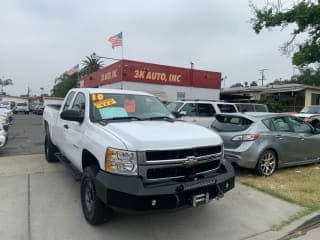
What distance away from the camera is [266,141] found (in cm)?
711

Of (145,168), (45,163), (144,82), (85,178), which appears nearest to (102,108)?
(85,178)

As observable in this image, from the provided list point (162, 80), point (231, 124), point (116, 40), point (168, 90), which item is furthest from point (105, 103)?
point (116, 40)

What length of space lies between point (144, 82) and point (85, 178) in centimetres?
2104

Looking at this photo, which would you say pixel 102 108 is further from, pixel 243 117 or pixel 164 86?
pixel 164 86

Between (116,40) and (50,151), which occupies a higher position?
(116,40)

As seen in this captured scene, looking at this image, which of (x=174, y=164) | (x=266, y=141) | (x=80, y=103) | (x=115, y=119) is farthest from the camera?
(x=266, y=141)

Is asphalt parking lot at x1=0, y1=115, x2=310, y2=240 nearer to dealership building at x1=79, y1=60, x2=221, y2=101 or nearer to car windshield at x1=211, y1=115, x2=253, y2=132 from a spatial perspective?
car windshield at x1=211, y1=115, x2=253, y2=132

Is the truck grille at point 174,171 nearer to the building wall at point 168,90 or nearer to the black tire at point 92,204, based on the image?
the black tire at point 92,204

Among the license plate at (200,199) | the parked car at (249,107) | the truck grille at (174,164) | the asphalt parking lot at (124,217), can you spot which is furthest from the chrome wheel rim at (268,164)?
the parked car at (249,107)

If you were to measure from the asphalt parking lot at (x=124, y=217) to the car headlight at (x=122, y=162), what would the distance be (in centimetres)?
74

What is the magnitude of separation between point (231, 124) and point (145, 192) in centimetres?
445

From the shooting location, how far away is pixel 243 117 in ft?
24.5

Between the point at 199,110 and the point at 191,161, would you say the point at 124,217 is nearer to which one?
the point at 191,161

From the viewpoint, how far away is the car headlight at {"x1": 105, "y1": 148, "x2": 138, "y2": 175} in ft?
12.3
